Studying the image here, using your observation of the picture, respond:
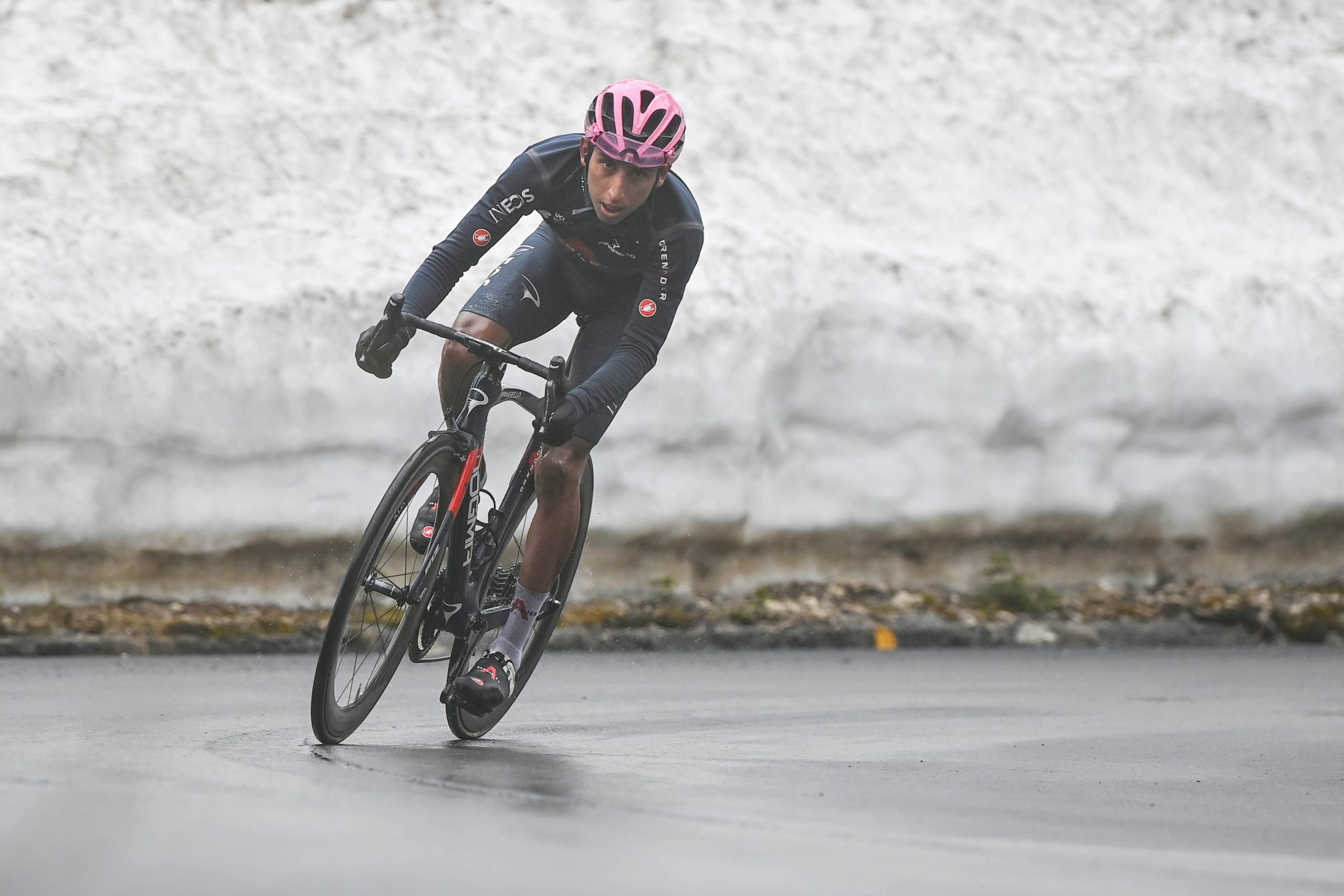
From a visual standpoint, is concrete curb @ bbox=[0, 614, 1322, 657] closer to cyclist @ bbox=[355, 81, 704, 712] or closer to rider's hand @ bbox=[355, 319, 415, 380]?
cyclist @ bbox=[355, 81, 704, 712]

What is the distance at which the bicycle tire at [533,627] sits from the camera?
245 inches

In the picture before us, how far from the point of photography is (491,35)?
14320mm

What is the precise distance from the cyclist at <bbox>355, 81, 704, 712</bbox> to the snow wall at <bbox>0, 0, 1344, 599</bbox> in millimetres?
5226

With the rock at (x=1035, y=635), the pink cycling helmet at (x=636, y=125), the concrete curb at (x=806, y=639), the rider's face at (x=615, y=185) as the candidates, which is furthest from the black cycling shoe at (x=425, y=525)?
the rock at (x=1035, y=635)

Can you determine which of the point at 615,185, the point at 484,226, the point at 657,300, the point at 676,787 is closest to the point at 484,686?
the point at 676,787

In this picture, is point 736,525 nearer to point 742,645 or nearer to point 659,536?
point 659,536

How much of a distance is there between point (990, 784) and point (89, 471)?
23.7ft

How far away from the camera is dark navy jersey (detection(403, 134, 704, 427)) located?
602cm

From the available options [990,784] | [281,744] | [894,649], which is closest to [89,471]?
[894,649]

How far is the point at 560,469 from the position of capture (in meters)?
6.19

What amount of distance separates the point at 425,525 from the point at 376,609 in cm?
31

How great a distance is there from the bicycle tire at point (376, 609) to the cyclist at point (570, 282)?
13 cm

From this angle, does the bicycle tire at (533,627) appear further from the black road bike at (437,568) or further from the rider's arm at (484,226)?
the rider's arm at (484,226)

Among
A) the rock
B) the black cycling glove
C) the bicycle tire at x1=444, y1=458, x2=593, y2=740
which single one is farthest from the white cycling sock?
the rock
